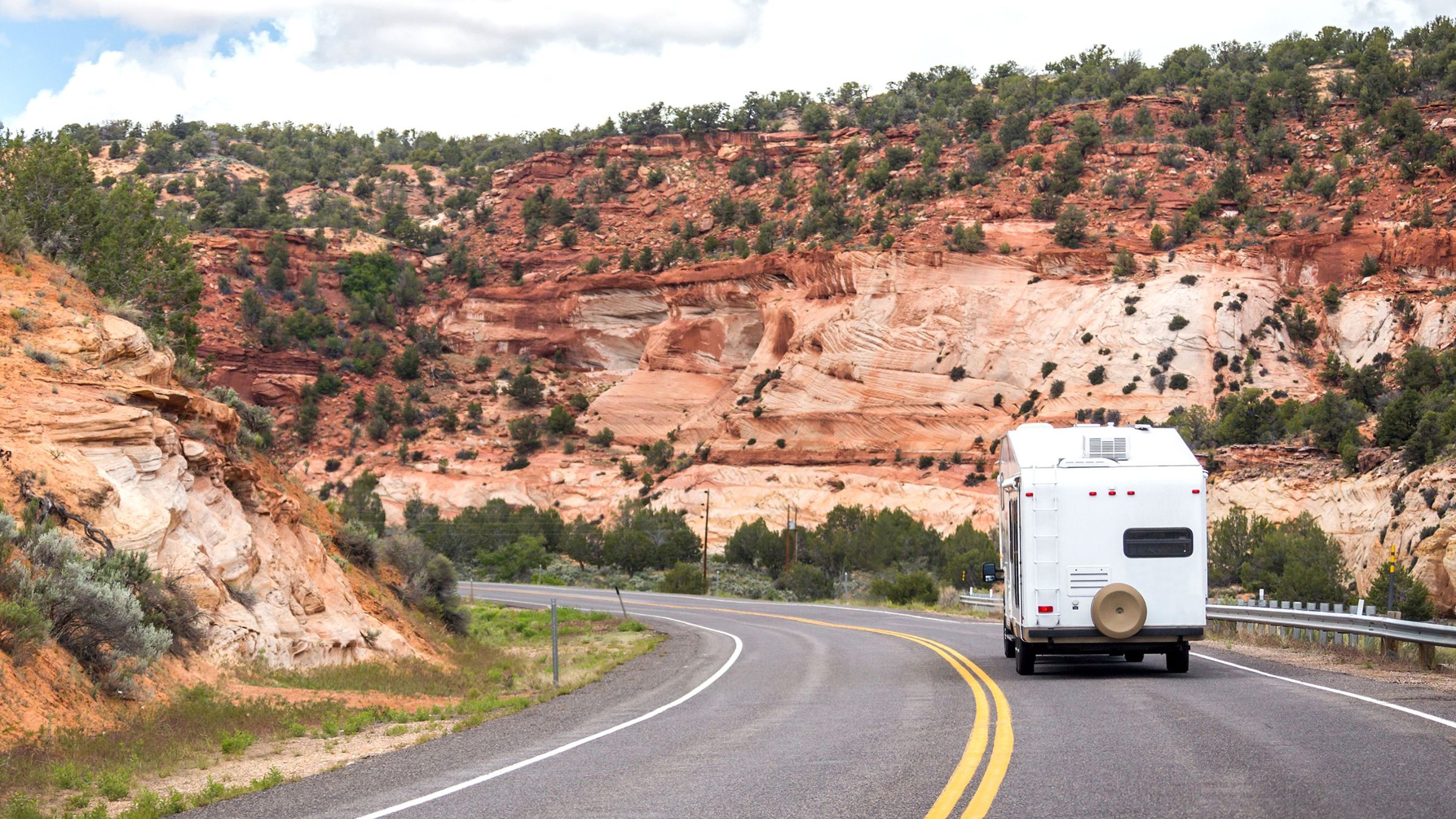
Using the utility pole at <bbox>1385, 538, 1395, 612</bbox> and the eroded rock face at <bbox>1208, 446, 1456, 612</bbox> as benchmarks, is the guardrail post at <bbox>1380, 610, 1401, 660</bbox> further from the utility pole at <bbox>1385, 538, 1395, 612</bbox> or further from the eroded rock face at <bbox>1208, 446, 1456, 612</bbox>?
the eroded rock face at <bbox>1208, 446, 1456, 612</bbox>

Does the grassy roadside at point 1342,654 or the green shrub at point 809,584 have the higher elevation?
the grassy roadside at point 1342,654

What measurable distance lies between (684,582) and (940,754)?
47500mm

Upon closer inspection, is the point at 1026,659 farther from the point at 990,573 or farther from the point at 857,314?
the point at 857,314

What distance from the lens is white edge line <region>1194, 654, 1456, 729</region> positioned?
11.1 m

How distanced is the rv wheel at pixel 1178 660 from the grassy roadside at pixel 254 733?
8.26 meters

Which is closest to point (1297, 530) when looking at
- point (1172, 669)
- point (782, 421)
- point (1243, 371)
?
point (1243, 371)

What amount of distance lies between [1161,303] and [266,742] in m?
60.6

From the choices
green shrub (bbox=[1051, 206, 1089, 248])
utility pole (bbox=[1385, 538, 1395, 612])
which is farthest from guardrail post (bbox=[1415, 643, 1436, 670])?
green shrub (bbox=[1051, 206, 1089, 248])

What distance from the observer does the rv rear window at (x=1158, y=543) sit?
15109 mm

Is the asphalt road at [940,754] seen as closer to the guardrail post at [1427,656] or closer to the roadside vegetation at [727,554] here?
the guardrail post at [1427,656]

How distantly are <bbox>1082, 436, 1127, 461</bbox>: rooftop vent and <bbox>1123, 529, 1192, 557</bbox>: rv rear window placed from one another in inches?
37.9

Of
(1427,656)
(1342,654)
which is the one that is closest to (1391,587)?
(1342,654)

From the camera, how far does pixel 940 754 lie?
972 centimetres

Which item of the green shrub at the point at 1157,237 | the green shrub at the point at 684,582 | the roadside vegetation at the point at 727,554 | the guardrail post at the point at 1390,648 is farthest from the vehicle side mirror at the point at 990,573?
the green shrub at the point at 1157,237
